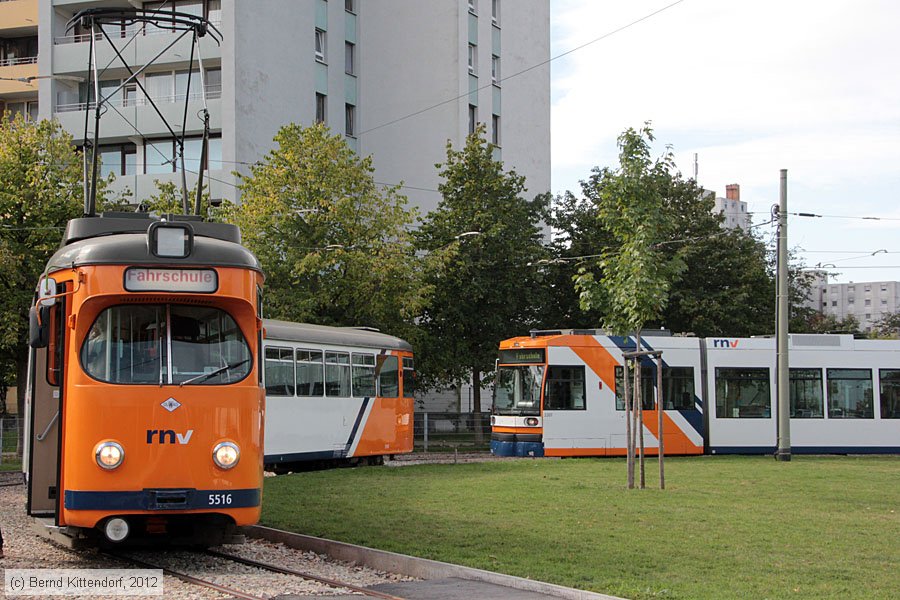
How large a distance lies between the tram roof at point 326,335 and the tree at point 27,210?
985 centimetres

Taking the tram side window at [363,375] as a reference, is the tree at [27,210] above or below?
above

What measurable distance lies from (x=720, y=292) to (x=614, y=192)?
27.0m

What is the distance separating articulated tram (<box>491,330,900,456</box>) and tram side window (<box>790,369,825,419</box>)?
0.03 metres

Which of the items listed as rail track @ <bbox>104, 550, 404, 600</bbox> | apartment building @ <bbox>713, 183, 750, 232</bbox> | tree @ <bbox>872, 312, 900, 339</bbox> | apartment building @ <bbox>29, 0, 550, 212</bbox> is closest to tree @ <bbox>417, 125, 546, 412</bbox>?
apartment building @ <bbox>29, 0, 550, 212</bbox>

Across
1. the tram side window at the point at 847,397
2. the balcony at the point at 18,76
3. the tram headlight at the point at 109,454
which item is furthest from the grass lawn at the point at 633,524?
the balcony at the point at 18,76

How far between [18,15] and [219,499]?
4444 centimetres

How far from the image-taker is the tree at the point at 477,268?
4103cm

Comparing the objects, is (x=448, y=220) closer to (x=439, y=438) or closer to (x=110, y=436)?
(x=439, y=438)

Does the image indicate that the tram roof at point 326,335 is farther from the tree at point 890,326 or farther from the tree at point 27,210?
the tree at point 890,326

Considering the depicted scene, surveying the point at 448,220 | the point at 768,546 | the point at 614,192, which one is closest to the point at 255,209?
the point at 448,220

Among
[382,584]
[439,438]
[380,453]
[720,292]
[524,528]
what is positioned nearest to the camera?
[382,584]

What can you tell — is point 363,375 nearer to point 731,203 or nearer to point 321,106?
point 321,106

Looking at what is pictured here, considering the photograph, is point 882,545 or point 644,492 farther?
point 644,492

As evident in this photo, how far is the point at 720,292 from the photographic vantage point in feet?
150
